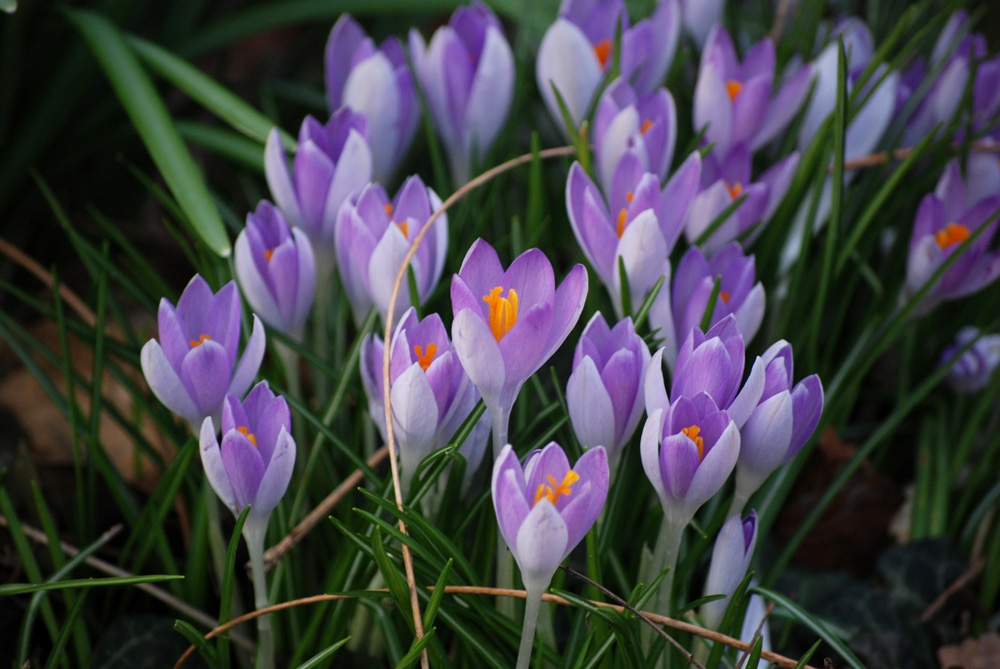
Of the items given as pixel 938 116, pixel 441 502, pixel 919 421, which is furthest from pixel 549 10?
pixel 441 502

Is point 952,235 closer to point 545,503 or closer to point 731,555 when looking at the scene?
point 731,555

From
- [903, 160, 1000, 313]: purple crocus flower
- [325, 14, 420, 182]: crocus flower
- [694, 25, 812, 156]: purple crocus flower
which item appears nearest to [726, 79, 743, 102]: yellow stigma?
[694, 25, 812, 156]: purple crocus flower

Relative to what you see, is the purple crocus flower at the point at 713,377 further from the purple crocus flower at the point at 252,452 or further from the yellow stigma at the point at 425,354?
the purple crocus flower at the point at 252,452

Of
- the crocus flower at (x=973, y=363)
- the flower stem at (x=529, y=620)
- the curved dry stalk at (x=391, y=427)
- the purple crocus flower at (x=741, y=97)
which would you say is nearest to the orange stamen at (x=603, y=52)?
the purple crocus flower at (x=741, y=97)

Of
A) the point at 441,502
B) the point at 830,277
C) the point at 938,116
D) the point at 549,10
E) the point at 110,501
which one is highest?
the point at 549,10

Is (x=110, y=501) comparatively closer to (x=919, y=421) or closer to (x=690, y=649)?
(x=690, y=649)

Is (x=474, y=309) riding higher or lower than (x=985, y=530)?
higher
